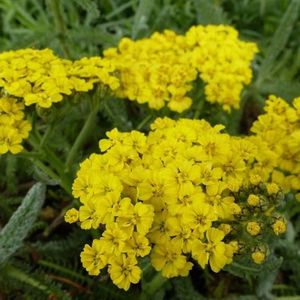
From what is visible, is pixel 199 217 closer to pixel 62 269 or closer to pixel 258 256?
pixel 258 256

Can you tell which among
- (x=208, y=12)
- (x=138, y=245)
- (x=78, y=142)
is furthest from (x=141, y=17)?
(x=138, y=245)

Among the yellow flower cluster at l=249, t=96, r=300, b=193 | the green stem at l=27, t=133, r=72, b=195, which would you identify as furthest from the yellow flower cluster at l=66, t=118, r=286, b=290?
the green stem at l=27, t=133, r=72, b=195

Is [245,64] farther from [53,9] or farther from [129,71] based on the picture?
[53,9]

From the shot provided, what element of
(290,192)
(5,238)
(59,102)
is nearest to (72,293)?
(5,238)

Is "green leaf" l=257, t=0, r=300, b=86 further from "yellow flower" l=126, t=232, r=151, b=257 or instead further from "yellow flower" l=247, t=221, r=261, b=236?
"yellow flower" l=126, t=232, r=151, b=257

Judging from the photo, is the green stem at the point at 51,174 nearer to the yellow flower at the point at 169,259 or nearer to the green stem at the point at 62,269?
the green stem at the point at 62,269

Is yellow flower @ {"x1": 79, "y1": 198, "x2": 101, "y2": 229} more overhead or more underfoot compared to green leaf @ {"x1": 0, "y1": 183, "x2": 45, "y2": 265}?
more overhead
